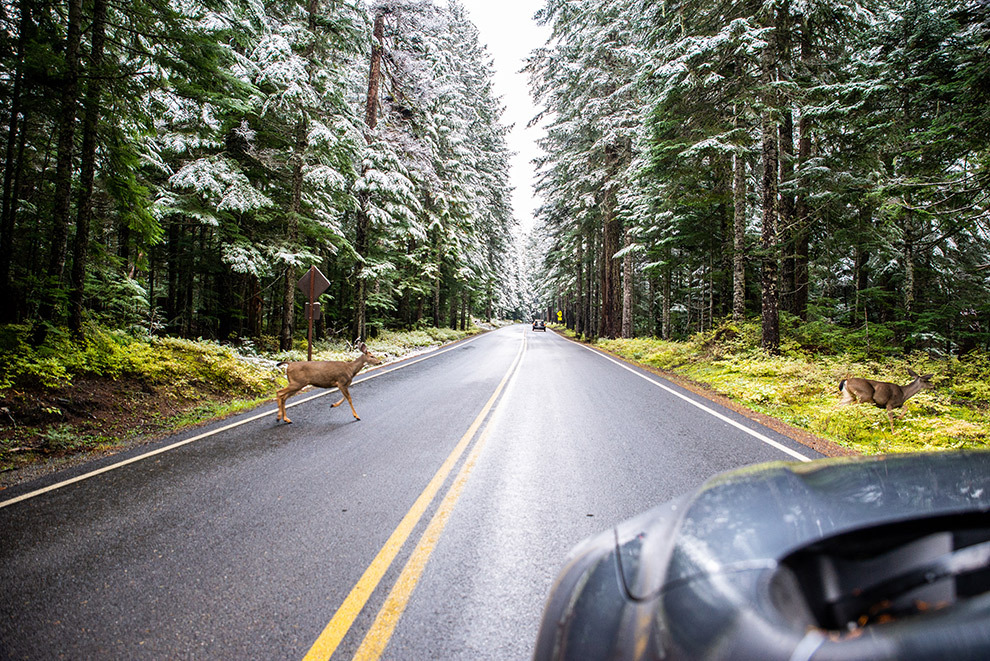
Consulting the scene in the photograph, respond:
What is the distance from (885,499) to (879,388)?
719 cm

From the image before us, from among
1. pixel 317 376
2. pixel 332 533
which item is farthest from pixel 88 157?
pixel 332 533

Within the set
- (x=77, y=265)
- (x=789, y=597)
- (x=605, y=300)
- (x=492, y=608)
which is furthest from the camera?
(x=605, y=300)

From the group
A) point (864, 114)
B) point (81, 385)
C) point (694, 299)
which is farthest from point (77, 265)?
point (694, 299)

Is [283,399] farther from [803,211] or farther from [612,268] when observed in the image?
[612,268]

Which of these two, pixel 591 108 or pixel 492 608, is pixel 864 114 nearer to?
pixel 591 108

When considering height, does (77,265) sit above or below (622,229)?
below

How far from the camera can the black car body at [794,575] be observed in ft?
2.43

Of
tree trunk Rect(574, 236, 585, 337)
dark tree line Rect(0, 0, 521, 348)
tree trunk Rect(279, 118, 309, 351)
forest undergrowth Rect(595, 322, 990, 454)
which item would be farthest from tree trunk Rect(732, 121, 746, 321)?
tree trunk Rect(574, 236, 585, 337)

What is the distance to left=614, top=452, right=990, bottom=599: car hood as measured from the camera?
1.03 meters

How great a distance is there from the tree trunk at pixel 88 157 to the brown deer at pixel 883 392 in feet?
44.4

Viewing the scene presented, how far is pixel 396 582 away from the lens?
102 inches

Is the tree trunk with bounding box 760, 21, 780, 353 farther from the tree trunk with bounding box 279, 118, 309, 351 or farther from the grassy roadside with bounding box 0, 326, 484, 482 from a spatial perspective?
the tree trunk with bounding box 279, 118, 309, 351

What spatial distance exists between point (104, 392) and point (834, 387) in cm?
1335

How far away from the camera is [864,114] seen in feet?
31.7
